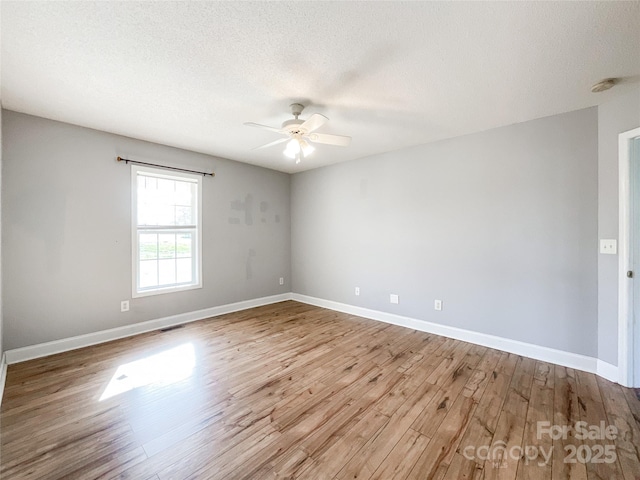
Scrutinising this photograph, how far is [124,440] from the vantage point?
1622 millimetres

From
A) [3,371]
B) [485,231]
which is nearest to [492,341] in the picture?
[485,231]

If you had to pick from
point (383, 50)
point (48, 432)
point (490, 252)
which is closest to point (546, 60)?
point (383, 50)

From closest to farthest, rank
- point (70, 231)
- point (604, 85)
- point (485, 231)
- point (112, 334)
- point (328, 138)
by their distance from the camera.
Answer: point (604, 85) < point (328, 138) < point (70, 231) < point (485, 231) < point (112, 334)

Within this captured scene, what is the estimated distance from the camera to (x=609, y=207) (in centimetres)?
231

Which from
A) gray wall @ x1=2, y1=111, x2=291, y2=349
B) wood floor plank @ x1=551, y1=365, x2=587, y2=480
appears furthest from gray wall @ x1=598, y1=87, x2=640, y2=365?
gray wall @ x1=2, y1=111, x2=291, y2=349

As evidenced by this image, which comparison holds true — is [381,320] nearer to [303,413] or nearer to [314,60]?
[303,413]

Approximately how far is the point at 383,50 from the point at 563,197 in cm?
237

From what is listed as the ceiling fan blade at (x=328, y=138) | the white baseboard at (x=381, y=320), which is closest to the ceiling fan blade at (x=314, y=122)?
the ceiling fan blade at (x=328, y=138)

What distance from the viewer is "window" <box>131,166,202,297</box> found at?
3418 mm

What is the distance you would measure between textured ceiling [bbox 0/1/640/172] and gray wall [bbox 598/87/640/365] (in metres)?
0.17

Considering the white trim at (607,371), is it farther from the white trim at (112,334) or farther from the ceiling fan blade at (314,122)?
the white trim at (112,334)

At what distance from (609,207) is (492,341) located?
1.73 meters

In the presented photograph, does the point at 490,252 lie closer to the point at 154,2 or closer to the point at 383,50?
the point at 383,50

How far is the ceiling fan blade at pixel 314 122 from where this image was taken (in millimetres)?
Answer: 2102
